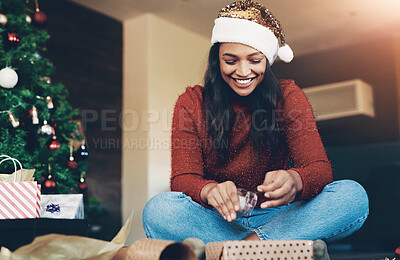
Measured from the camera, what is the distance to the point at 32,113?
1969 millimetres

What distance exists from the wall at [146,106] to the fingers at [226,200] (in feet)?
8.55

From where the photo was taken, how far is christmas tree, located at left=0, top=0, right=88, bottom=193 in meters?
1.88

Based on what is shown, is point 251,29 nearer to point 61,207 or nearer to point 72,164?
point 61,207

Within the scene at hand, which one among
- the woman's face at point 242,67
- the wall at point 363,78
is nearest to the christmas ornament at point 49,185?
the woman's face at point 242,67

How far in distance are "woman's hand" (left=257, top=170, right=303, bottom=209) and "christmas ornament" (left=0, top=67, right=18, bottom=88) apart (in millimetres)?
1295

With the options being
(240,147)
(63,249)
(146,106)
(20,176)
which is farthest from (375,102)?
(63,249)

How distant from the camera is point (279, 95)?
134 cm

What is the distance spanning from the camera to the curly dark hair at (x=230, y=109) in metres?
1.29

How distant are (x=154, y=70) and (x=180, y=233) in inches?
105

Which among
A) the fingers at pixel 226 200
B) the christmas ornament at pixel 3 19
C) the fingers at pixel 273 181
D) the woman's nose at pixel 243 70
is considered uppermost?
the christmas ornament at pixel 3 19

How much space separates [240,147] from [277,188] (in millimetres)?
371

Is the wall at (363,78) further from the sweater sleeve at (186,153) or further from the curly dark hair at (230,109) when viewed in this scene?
the sweater sleeve at (186,153)

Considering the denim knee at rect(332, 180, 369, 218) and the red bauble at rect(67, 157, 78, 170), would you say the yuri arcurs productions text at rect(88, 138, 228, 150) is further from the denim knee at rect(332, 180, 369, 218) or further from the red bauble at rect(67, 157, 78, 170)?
the denim knee at rect(332, 180, 369, 218)

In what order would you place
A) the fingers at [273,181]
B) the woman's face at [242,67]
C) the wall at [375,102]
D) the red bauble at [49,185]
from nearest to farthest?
1. the fingers at [273,181]
2. the woman's face at [242,67]
3. the red bauble at [49,185]
4. the wall at [375,102]
